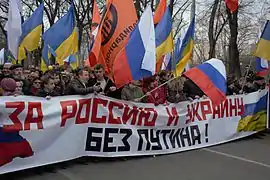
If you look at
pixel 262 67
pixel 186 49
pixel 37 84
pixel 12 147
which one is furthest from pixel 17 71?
pixel 262 67

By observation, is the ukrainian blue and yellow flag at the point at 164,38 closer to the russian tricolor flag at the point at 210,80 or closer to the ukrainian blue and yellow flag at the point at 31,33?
the russian tricolor flag at the point at 210,80

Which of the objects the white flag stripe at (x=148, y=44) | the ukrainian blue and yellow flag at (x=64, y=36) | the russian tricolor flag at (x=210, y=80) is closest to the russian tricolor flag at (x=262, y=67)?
the russian tricolor flag at (x=210, y=80)

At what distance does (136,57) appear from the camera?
7.54 m

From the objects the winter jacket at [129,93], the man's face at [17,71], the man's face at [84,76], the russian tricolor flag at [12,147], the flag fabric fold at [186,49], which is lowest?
the russian tricolor flag at [12,147]

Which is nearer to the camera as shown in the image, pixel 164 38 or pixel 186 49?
pixel 164 38

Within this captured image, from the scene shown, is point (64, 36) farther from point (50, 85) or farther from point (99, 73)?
point (50, 85)

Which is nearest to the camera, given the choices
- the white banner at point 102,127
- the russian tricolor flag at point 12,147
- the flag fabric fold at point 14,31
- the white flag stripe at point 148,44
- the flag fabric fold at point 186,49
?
the russian tricolor flag at point 12,147

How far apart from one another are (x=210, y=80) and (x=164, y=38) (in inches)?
62.6

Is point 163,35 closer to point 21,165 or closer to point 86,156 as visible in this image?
point 86,156

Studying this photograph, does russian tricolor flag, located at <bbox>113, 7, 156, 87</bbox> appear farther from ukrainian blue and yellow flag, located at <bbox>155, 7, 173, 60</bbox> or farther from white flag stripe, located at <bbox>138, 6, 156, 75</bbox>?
ukrainian blue and yellow flag, located at <bbox>155, 7, 173, 60</bbox>

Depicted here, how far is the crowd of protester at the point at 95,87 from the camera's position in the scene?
7.25 m

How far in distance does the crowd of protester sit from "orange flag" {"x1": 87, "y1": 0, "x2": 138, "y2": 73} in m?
0.40

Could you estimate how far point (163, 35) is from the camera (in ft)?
29.7

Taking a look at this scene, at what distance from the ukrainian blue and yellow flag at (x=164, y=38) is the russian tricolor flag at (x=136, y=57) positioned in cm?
124
